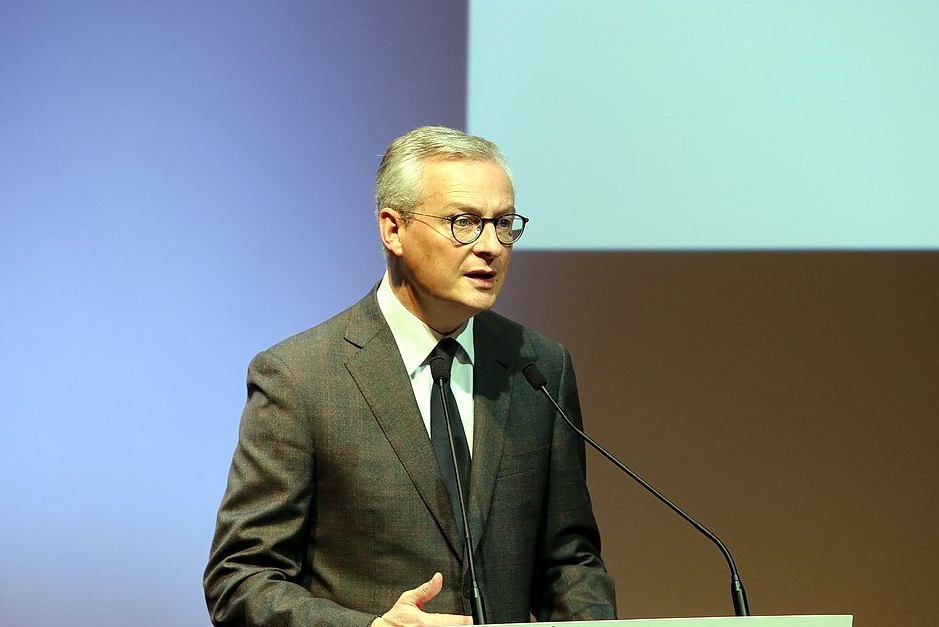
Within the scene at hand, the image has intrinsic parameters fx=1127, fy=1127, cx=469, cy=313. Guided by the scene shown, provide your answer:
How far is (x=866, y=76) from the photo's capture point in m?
3.09

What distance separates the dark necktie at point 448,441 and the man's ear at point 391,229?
0.68 ft

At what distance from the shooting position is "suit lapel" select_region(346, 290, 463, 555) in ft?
6.86

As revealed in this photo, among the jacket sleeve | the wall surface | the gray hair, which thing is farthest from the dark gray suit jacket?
the wall surface

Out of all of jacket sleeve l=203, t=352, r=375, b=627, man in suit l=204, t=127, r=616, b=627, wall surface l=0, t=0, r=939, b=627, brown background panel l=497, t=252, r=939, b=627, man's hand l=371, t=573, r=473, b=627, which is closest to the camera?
man's hand l=371, t=573, r=473, b=627

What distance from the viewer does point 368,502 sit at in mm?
2072

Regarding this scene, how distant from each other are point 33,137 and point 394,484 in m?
1.62

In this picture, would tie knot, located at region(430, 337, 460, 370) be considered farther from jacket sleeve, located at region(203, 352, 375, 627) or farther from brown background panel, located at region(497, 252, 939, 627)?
brown background panel, located at region(497, 252, 939, 627)

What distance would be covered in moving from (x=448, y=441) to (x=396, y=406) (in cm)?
12

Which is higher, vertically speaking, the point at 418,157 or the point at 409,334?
the point at 418,157

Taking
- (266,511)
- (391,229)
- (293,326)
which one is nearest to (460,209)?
(391,229)

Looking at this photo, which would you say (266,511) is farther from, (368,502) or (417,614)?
(417,614)

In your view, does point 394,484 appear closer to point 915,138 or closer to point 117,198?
point 117,198

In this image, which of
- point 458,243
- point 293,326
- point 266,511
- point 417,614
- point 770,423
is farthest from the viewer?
point 770,423

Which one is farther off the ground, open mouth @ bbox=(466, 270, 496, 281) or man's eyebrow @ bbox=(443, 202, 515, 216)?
man's eyebrow @ bbox=(443, 202, 515, 216)
